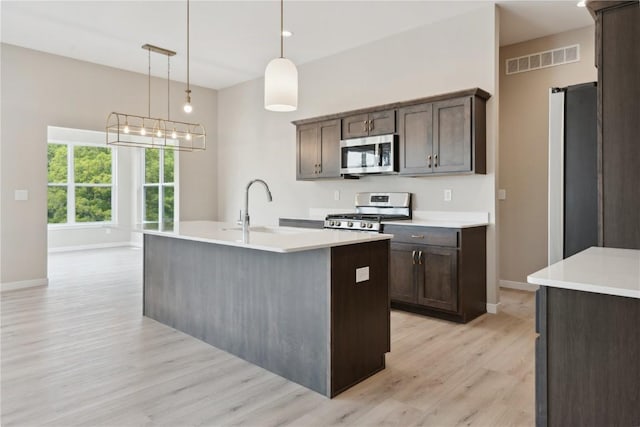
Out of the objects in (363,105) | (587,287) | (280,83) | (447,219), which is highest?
(363,105)

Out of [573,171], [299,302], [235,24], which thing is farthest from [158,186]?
[573,171]

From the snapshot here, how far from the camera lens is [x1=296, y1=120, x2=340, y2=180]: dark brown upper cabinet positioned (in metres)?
4.95

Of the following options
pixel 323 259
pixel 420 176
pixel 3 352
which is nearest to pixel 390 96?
pixel 420 176

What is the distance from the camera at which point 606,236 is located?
2.02 metres

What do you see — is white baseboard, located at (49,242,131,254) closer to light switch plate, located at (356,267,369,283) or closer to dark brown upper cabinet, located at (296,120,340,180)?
dark brown upper cabinet, located at (296,120,340,180)

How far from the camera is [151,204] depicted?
29.8 feet

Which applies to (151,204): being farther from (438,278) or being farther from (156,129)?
(438,278)

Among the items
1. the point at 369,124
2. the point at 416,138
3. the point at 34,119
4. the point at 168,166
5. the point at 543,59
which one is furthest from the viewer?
the point at 168,166

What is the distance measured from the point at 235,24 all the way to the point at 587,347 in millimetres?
4310

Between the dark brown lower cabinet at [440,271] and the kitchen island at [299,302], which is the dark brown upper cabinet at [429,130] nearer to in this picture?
the dark brown lower cabinet at [440,271]

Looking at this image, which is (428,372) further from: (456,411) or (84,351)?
(84,351)

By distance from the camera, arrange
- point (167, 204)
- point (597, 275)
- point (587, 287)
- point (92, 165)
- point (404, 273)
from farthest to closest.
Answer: point (92, 165) < point (167, 204) < point (404, 273) < point (597, 275) < point (587, 287)

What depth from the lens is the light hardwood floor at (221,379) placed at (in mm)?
2100

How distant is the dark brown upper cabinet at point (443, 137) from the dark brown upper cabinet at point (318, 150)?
0.91 metres
